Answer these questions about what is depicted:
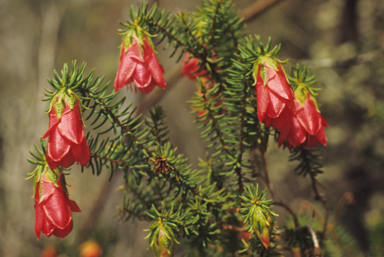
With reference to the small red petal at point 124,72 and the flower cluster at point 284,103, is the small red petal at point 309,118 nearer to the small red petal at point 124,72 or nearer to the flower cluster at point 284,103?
the flower cluster at point 284,103

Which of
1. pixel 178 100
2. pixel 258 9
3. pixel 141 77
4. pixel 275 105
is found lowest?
pixel 275 105

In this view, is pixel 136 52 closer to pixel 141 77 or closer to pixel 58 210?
pixel 141 77

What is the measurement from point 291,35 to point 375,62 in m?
0.64

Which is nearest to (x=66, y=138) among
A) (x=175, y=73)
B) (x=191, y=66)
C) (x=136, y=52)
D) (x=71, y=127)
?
(x=71, y=127)

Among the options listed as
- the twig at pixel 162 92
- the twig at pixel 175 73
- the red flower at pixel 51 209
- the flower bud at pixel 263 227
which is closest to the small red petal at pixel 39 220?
the red flower at pixel 51 209

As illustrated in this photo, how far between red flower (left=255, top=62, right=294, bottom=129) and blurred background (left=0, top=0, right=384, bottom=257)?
1.22ft

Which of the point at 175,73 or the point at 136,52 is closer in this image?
the point at 136,52

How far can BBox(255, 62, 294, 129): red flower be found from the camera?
0.28m

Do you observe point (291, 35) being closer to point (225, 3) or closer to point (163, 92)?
point (163, 92)

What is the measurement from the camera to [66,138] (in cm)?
27

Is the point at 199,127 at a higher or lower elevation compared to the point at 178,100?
lower

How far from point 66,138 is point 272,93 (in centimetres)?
21

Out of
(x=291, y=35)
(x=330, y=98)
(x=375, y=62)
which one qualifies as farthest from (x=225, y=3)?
(x=291, y=35)

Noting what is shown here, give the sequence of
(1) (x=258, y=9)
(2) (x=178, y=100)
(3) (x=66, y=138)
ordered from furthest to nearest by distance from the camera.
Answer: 1. (2) (x=178, y=100)
2. (1) (x=258, y=9)
3. (3) (x=66, y=138)
